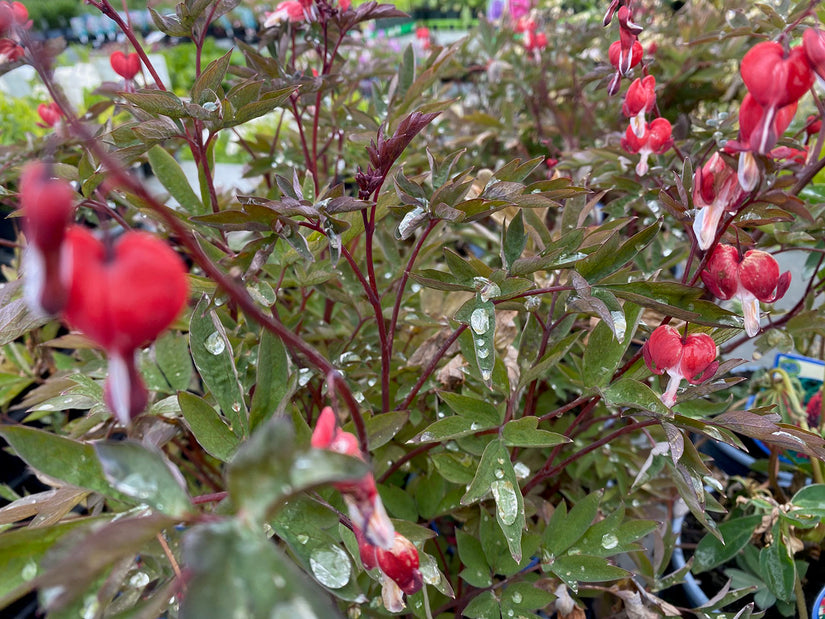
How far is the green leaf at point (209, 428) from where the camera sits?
488 mm

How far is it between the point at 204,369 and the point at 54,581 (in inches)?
10.4

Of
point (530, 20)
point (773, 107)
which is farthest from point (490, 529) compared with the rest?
point (530, 20)

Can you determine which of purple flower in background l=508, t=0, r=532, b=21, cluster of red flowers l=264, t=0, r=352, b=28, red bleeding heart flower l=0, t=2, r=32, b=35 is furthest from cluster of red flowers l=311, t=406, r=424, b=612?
purple flower in background l=508, t=0, r=532, b=21

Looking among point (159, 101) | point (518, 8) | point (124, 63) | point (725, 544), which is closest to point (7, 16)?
point (159, 101)

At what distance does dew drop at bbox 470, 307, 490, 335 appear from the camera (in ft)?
1.68

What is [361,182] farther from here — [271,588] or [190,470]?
[190,470]

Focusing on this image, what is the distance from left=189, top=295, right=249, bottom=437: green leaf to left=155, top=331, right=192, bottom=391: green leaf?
0.25m

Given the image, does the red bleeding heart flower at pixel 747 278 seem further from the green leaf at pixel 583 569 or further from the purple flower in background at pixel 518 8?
the purple flower in background at pixel 518 8

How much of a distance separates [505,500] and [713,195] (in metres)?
0.32

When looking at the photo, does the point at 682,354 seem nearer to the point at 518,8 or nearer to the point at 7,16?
the point at 7,16

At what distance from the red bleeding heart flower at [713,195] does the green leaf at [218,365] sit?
1.37ft

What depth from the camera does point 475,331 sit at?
0.51m

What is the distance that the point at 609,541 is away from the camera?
610 millimetres

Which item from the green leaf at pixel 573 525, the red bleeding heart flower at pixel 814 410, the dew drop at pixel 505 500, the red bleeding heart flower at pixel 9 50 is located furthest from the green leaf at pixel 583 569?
the red bleeding heart flower at pixel 9 50
